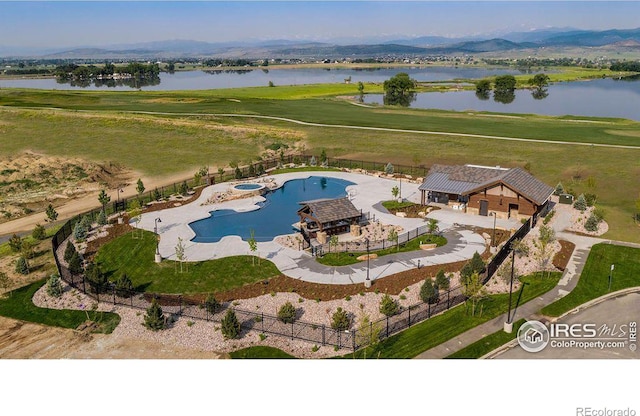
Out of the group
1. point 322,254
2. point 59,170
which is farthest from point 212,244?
point 59,170

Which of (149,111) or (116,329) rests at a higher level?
(149,111)

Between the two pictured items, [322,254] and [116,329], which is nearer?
[116,329]

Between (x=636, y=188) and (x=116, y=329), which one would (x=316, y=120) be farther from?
(x=116, y=329)

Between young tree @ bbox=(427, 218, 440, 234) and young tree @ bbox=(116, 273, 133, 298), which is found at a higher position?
young tree @ bbox=(427, 218, 440, 234)

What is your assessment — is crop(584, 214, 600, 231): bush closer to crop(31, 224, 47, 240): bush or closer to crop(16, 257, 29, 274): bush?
crop(16, 257, 29, 274): bush

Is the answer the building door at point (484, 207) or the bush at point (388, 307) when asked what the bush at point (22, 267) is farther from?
the building door at point (484, 207)

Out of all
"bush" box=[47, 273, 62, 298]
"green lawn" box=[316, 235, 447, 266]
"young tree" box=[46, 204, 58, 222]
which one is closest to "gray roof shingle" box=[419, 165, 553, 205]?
"green lawn" box=[316, 235, 447, 266]
